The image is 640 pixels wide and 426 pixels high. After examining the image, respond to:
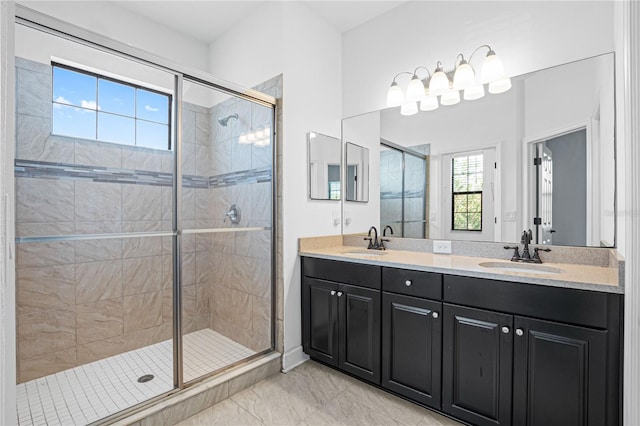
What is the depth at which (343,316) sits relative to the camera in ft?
7.35

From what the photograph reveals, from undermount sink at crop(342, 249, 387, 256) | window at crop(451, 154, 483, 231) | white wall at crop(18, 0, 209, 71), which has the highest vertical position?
white wall at crop(18, 0, 209, 71)

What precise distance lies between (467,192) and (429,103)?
0.72 metres

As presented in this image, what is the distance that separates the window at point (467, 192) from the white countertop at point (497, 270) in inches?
10.0

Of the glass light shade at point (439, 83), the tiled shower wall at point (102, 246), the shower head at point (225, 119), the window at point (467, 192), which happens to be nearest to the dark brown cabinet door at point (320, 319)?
the tiled shower wall at point (102, 246)

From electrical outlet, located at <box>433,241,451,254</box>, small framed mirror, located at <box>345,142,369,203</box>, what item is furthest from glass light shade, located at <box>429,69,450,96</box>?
electrical outlet, located at <box>433,241,451,254</box>

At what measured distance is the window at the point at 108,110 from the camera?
2123 millimetres

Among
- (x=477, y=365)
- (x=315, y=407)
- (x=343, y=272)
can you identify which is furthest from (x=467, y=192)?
(x=315, y=407)

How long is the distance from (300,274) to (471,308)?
1.28 metres

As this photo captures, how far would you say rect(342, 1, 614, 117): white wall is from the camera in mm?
1849

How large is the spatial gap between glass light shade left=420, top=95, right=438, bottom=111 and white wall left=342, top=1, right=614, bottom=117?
230 millimetres

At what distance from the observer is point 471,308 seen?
1683 mm

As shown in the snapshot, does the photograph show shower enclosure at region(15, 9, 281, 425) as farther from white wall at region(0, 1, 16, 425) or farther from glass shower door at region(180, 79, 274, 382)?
white wall at region(0, 1, 16, 425)

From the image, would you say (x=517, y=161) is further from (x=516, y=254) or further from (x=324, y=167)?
(x=324, y=167)

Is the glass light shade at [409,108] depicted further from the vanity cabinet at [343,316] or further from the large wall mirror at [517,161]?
the vanity cabinet at [343,316]
